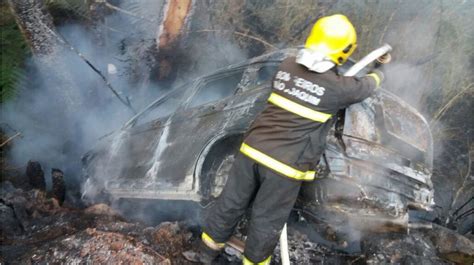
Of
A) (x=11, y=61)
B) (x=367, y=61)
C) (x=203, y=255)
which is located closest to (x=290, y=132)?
(x=367, y=61)

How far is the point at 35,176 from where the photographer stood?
4.92m

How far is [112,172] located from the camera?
4.52 meters

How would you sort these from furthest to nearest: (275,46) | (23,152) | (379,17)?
(275,46) < (379,17) < (23,152)

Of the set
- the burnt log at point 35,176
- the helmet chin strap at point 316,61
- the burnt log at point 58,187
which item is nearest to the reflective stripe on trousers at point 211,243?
the helmet chin strap at point 316,61

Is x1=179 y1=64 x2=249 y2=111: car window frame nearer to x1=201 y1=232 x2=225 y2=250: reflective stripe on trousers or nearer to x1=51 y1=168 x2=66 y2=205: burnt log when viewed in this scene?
x1=201 y1=232 x2=225 y2=250: reflective stripe on trousers

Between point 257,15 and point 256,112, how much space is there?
3.85 meters

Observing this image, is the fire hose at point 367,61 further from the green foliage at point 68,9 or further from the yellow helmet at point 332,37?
the green foliage at point 68,9

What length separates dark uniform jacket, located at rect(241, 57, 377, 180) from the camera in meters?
2.44

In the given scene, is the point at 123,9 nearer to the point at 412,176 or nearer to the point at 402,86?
the point at 402,86

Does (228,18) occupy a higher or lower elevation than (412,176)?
higher

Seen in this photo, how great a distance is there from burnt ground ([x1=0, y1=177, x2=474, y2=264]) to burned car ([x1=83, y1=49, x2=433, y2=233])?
0.39m

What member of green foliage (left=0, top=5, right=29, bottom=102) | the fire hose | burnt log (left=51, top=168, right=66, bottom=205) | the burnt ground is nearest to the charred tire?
the burnt ground

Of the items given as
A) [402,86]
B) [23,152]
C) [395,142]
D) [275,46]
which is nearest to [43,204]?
[23,152]

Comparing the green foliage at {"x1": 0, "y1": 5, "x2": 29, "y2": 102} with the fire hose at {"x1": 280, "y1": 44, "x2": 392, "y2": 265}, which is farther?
the green foliage at {"x1": 0, "y1": 5, "x2": 29, "y2": 102}
